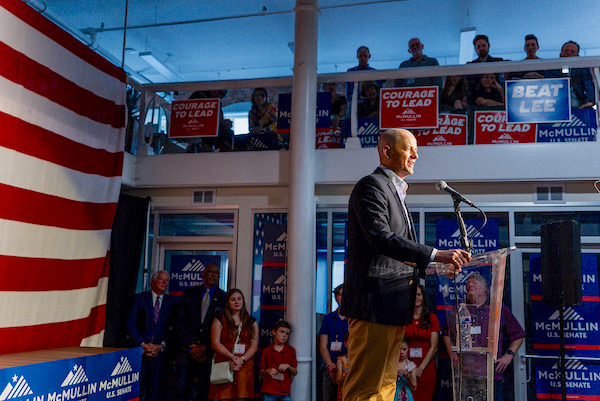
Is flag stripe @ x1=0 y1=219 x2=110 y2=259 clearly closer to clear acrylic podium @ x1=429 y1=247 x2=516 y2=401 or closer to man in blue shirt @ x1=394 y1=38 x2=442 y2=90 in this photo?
clear acrylic podium @ x1=429 y1=247 x2=516 y2=401

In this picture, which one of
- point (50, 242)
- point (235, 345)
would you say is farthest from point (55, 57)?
point (235, 345)

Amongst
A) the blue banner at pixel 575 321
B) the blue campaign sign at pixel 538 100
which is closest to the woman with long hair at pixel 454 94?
the blue campaign sign at pixel 538 100

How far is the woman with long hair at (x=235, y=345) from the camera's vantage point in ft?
18.4

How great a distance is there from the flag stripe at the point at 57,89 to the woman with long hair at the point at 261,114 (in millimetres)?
1744

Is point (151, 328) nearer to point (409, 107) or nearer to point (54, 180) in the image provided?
point (54, 180)

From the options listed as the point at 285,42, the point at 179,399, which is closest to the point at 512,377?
the point at 179,399

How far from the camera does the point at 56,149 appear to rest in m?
4.88

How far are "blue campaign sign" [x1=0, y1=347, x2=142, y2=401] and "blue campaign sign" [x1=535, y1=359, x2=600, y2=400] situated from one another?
4.20 meters

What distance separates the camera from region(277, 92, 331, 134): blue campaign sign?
6.66 metres

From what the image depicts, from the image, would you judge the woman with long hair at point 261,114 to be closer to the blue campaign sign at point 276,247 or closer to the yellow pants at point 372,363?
the blue campaign sign at point 276,247

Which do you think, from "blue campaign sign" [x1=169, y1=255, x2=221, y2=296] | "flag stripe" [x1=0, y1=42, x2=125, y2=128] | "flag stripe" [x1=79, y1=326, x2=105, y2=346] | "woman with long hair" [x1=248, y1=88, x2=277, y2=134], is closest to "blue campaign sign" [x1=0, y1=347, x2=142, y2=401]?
"flag stripe" [x1=79, y1=326, x2=105, y2=346]

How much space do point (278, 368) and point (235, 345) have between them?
49cm

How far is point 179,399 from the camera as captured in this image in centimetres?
589

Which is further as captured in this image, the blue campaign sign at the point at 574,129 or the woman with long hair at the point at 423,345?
the blue campaign sign at the point at 574,129
